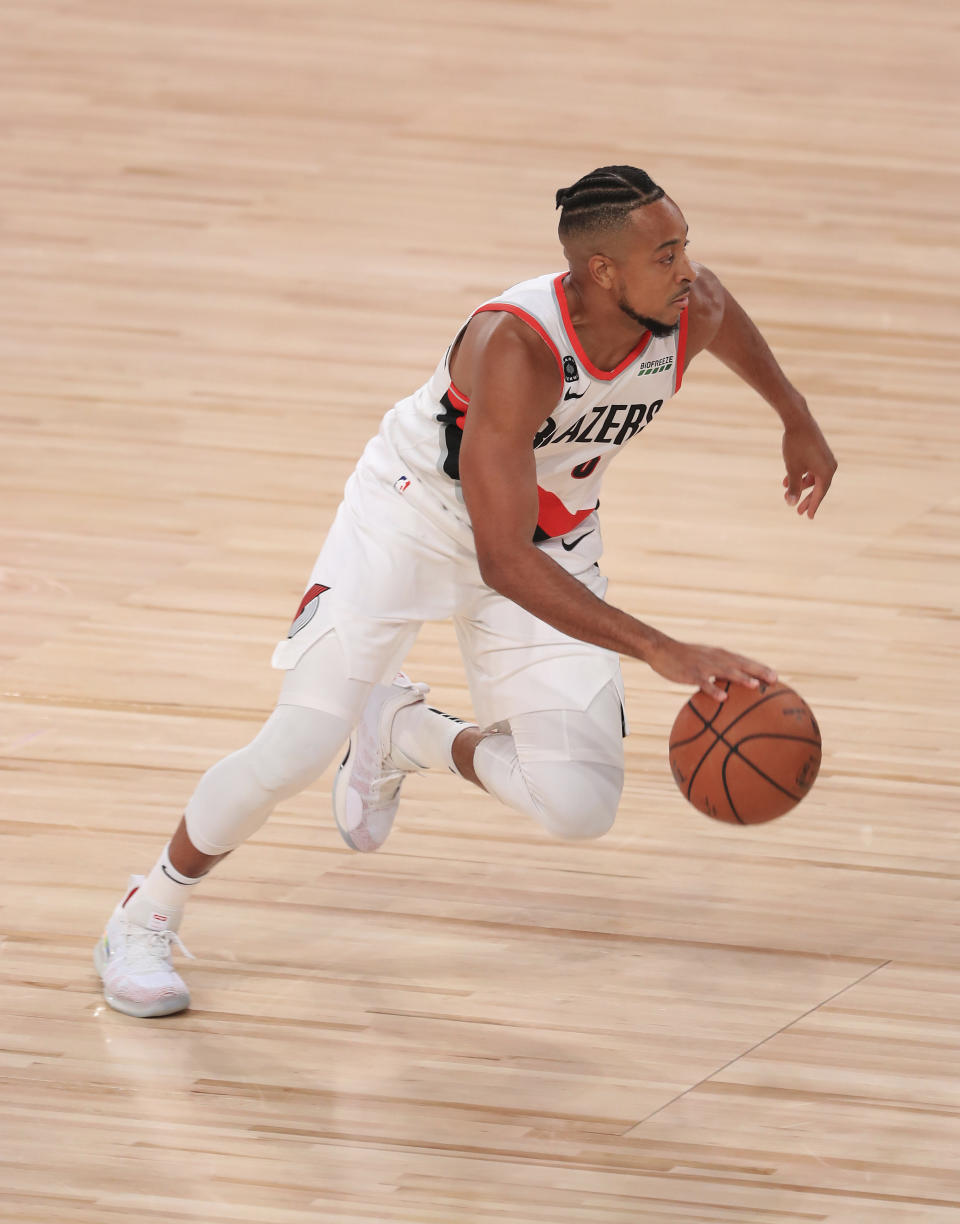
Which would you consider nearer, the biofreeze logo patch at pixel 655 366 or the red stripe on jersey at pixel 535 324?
the red stripe on jersey at pixel 535 324

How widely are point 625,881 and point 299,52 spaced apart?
6.50 meters

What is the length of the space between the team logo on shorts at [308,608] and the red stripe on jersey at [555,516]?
1.45 feet

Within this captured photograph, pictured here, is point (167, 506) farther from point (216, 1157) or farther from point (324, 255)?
point (216, 1157)

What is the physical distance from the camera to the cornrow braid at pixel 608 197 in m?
2.90

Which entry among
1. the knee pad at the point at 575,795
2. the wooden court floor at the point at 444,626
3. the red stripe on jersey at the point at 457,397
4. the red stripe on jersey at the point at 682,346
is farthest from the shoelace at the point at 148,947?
the red stripe on jersey at the point at 682,346

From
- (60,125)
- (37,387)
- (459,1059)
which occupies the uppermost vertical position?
(60,125)

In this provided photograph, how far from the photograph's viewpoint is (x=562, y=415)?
311 cm

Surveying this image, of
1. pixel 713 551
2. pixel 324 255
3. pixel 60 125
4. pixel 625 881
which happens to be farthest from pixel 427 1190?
pixel 60 125

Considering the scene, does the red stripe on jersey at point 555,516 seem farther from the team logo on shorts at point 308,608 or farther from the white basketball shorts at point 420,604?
the team logo on shorts at point 308,608

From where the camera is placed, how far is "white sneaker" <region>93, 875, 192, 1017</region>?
10.4ft

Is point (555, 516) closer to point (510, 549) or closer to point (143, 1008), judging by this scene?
point (510, 549)

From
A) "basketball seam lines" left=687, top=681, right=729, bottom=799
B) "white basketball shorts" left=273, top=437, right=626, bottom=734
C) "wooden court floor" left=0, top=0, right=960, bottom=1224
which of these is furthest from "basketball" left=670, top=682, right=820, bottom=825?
"wooden court floor" left=0, top=0, right=960, bottom=1224

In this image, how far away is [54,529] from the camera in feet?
17.2

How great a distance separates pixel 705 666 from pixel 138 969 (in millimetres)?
1258
